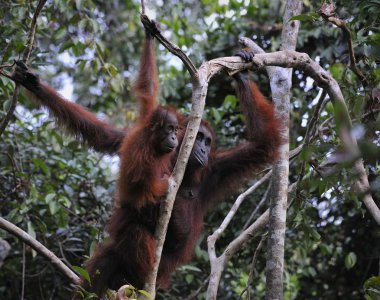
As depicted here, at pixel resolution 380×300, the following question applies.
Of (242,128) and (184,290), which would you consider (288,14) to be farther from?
(184,290)

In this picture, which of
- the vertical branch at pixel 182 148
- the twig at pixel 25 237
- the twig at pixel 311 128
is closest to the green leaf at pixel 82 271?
the vertical branch at pixel 182 148

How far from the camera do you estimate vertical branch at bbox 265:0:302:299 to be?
3598 mm

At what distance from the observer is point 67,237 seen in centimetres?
526

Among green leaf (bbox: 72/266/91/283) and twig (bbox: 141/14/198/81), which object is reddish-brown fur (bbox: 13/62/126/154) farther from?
green leaf (bbox: 72/266/91/283)

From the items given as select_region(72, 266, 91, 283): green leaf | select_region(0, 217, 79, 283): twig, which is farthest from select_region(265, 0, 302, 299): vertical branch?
select_region(0, 217, 79, 283): twig

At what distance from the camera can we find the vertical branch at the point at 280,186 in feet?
11.8

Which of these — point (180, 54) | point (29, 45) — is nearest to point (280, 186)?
point (180, 54)

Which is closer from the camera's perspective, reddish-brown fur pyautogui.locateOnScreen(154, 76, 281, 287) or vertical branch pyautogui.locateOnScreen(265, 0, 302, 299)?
vertical branch pyautogui.locateOnScreen(265, 0, 302, 299)

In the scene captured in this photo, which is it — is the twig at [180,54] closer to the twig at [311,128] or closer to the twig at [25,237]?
the twig at [311,128]

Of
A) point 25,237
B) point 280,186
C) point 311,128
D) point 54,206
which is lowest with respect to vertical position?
point 25,237

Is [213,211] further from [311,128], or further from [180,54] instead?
[180,54]

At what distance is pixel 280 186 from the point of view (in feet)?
12.7

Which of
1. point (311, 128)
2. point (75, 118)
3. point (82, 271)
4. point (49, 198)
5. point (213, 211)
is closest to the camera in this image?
point (82, 271)

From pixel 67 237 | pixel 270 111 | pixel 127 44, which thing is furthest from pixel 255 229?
pixel 127 44
